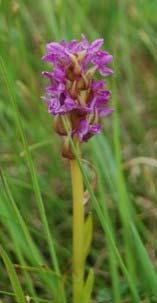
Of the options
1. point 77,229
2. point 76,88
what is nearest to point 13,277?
point 77,229

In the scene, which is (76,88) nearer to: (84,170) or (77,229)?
(84,170)

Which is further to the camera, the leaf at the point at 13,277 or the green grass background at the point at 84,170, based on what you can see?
the green grass background at the point at 84,170

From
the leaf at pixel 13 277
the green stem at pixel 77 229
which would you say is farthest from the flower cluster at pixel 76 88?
the leaf at pixel 13 277

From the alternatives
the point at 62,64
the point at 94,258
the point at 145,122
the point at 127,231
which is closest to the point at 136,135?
the point at 145,122

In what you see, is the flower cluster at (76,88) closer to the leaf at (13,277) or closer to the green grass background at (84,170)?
the green grass background at (84,170)

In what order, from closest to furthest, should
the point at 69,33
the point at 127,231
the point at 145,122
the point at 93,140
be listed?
the point at 127,231 → the point at 93,140 → the point at 69,33 → the point at 145,122

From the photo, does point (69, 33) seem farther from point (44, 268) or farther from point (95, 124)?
point (44, 268)
